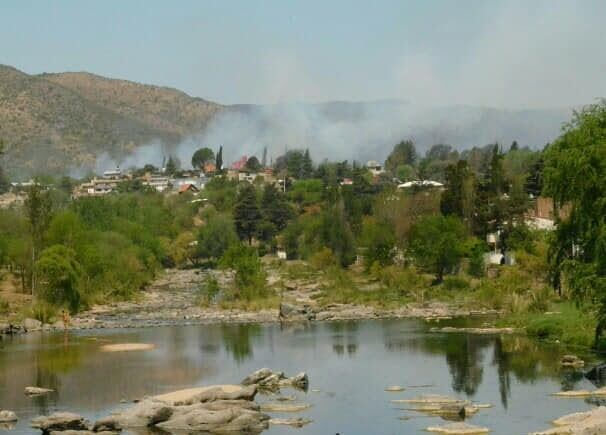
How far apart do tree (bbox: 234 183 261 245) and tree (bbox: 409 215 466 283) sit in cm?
3866

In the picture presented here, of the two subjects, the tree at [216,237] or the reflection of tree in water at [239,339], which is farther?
the tree at [216,237]

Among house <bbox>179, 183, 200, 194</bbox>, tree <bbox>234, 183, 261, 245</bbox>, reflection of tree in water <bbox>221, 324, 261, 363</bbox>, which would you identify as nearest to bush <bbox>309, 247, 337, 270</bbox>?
tree <bbox>234, 183, 261, 245</bbox>

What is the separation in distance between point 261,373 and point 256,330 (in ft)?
70.5

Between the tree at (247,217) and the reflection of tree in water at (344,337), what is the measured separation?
59362 mm

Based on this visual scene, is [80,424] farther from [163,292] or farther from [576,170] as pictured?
[163,292]

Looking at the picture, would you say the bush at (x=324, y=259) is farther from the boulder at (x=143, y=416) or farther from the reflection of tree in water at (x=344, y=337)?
the boulder at (x=143, y=416)

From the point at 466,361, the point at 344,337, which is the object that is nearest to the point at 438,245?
the point at 344,337

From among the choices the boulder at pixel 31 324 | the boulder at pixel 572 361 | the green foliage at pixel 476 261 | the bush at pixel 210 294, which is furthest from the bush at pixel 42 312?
the boulder at pixel 572 361

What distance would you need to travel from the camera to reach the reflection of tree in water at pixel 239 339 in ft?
171

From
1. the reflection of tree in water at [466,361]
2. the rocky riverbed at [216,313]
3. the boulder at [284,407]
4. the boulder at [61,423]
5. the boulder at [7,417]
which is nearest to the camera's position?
the boulder at [61,423]

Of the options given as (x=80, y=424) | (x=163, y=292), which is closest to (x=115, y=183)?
(x=163, y=292)

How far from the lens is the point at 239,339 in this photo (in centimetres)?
5834

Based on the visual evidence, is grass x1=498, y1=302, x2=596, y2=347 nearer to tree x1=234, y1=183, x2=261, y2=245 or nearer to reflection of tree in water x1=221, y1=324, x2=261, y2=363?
reflection of tree in water x1=221, y1=324, x2=261, y2=363

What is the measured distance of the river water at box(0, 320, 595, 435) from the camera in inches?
1403
